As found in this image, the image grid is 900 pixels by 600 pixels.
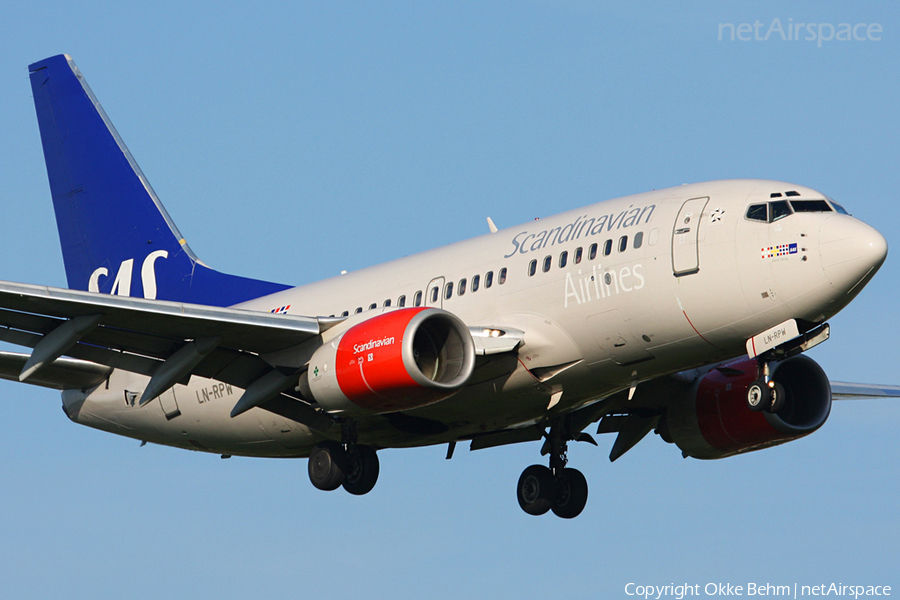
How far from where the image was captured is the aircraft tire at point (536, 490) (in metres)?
28.7

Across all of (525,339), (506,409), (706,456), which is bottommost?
(706,456)

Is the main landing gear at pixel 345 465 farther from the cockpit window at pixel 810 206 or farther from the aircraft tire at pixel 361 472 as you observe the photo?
the cockpit window at pixel 810 206

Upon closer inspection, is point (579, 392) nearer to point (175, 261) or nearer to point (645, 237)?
point (645, 237)

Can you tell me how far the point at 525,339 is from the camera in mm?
23953

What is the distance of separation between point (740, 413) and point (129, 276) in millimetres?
16464

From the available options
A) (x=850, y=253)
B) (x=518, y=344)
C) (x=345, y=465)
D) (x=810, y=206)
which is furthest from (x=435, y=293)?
(x=850, y=253)

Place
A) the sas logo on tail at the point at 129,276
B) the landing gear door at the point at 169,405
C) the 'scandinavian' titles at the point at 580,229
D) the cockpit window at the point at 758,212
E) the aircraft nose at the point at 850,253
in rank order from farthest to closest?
1. the sas logo on tail at the point at 129,276
2. the landing gear door at the point at 169,405
3. the 'scandinavian' titles at the point at 580,229
4. the cockpit window at the point at 758,212
5. the aircraft nose at the point at 850,253

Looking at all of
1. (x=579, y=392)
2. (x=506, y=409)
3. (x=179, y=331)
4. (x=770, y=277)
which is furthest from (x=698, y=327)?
(x=179, y=331)

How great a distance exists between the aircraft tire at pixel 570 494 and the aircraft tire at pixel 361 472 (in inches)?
173

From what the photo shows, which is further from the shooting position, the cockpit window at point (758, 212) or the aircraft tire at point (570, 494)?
A: the aircraft tire at point (570, 494)

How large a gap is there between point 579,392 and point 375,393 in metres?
4.13

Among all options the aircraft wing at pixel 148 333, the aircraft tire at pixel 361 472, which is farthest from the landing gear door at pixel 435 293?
the aircraft tire at pixel 361 472

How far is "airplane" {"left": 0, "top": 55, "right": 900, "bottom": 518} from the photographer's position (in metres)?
22.2

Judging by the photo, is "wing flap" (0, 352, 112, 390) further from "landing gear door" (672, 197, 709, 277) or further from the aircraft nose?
the aircraft nose
